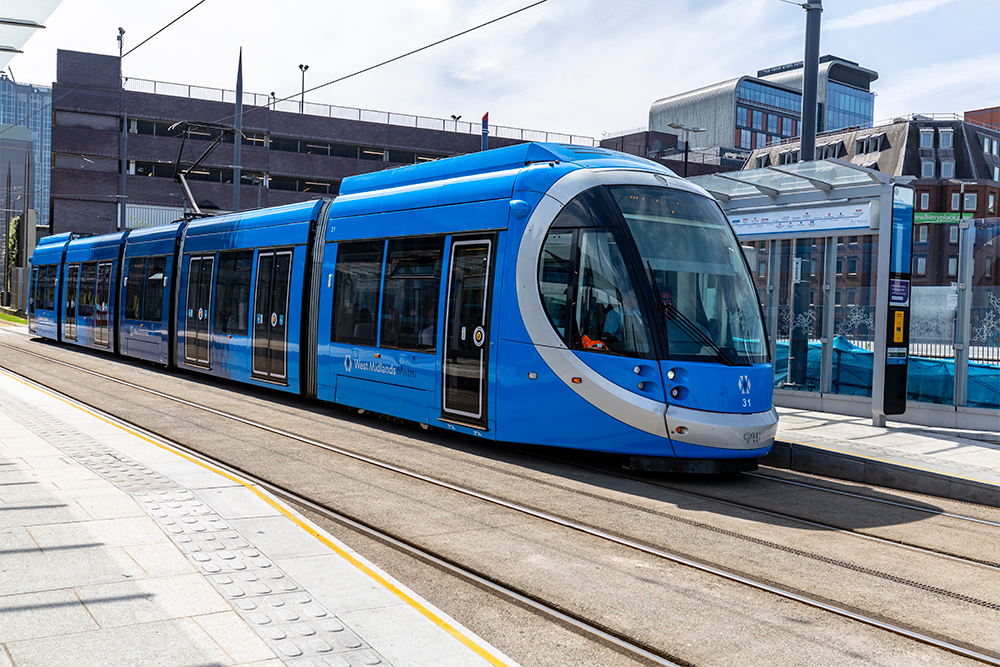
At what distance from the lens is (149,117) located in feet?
179

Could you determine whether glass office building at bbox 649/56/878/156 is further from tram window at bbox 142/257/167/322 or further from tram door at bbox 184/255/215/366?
tram door at bbox 184/255/215/366

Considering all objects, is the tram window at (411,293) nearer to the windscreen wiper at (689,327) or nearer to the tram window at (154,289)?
the windscreen wiper at (689,327)

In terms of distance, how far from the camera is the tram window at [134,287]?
20.2m

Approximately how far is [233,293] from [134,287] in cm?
599

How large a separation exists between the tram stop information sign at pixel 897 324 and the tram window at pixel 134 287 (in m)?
15.5

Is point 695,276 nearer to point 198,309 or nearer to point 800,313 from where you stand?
point 800,313

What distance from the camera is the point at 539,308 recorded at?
9391mm

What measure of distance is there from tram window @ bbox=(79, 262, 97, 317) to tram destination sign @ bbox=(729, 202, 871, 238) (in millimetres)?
17205

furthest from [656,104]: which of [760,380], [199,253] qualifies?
[760,380]

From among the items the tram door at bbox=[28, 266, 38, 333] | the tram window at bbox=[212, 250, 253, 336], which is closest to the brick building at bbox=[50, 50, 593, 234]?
the tram door at bbox=[28, 266, 38, 333]

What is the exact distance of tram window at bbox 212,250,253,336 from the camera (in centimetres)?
1542

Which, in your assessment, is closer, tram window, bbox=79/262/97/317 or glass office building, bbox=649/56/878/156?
tram window, bbox=79/262/97/317

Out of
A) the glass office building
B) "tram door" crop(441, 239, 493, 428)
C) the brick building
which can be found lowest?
"tram door" crop(441, 239, 493, 428)

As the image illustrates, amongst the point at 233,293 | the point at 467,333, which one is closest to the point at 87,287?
the point at 233,293
